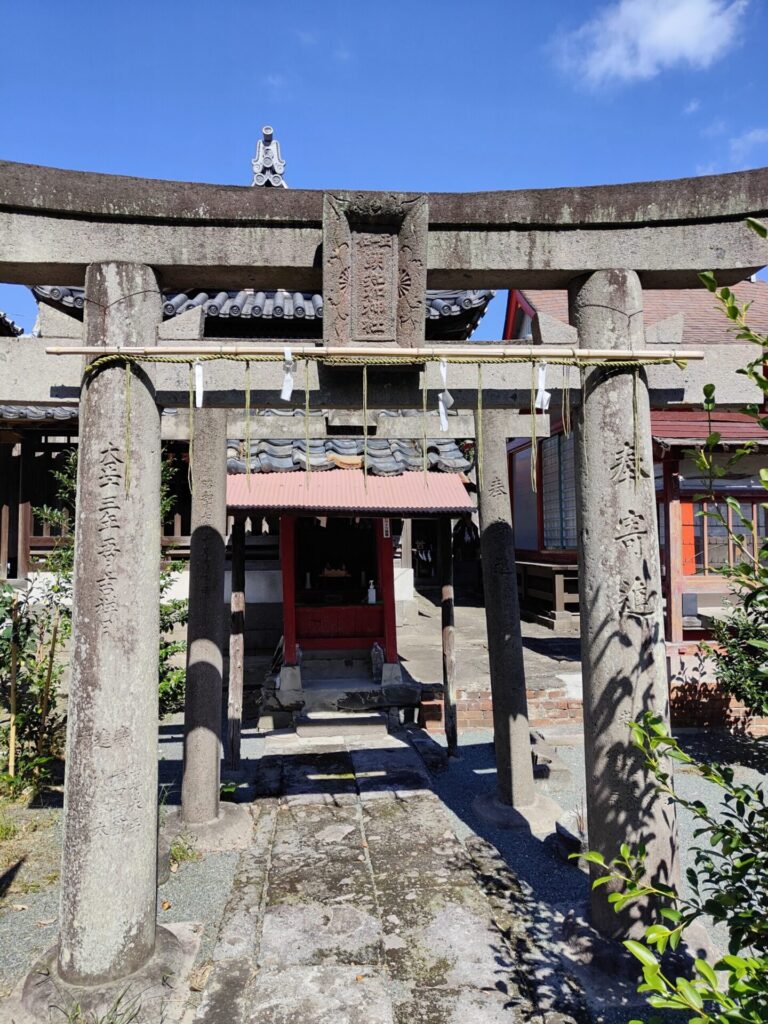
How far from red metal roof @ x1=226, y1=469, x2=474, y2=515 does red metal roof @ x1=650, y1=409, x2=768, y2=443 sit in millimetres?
3561

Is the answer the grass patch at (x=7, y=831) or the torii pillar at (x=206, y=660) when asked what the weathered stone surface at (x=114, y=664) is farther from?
the grass patch at (x=7, y=831)

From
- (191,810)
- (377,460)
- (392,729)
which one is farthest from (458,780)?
(377,460)

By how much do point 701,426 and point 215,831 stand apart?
908cm

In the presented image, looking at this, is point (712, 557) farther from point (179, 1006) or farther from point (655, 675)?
point (179, 1006)

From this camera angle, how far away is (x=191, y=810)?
5695mm

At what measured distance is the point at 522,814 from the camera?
6.04 meters

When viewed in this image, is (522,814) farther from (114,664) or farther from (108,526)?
(108,526)

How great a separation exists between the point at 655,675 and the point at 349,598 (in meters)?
7.36

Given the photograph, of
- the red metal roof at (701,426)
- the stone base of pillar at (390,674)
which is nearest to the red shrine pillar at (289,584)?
the stone base of pillar at (390,674)

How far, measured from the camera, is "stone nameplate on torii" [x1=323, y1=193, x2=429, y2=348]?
12.3ft

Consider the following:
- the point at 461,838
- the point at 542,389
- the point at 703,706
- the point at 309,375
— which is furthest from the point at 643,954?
the point at 703,706

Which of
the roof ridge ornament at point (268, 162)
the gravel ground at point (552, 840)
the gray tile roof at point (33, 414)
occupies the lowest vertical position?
the gravel ground at point (552, 840)

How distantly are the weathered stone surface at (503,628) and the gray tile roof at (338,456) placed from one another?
1422mm

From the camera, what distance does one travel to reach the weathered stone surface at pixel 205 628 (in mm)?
5734
